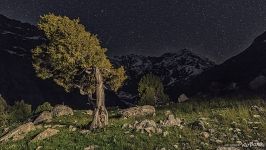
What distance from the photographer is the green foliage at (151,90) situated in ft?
375

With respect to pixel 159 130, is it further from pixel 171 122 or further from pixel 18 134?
pixel 18 134

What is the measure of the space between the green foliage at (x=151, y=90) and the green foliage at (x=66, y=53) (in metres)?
67.8

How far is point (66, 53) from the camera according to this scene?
41406 mm

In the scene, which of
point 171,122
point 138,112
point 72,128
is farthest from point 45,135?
point 138,112

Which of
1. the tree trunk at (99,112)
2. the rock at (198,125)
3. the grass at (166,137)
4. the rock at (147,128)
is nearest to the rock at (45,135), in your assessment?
the grass at (166,137)

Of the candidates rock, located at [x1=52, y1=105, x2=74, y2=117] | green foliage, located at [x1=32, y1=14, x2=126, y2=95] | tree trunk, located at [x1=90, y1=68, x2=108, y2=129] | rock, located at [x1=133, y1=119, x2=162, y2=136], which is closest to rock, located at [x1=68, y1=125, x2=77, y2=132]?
tree trunk, located at [x1=90, y1=68, x2=108, y2=129]

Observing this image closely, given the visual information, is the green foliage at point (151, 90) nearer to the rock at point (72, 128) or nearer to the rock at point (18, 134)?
the rock at point (18, 134)

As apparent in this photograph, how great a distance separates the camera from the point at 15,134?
Result: 36562 mm

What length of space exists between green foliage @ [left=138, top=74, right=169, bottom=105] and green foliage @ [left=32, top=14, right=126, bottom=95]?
67.8 meters

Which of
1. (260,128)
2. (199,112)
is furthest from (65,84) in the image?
(260,128)

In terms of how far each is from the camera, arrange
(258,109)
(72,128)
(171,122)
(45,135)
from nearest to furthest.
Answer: (45,135) < (171,122) < (72,128) < (258,109)

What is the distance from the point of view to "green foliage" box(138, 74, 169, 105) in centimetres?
11418

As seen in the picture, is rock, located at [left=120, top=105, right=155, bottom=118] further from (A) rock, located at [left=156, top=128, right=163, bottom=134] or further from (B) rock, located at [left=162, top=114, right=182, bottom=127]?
(A) rock, located at [left=156, top=128, right=163, bottom=134]

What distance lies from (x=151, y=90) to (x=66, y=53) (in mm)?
77702
